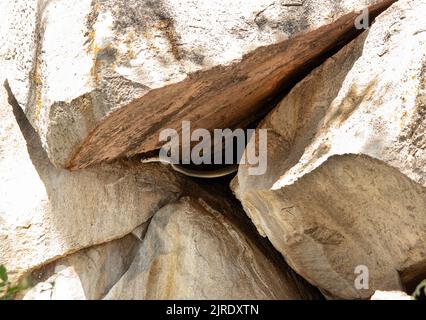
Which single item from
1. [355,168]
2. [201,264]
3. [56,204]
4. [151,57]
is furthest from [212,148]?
[355,168]

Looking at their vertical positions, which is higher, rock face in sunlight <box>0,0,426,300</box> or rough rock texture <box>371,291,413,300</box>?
rock face in sunlight <box>0,0,426,300</box>

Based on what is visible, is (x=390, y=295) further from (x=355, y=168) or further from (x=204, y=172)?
(x=204, y=172)

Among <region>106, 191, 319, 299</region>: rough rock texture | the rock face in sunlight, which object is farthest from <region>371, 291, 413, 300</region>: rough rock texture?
<region>106, 191, 319, 299</region>: rough rock texture

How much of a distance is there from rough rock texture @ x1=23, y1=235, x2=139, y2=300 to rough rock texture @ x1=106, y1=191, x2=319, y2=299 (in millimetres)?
80

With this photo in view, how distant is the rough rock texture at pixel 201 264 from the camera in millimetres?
3082

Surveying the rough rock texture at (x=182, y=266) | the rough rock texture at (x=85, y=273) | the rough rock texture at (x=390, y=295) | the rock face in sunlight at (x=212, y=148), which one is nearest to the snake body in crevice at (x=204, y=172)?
the rock face in sunlight at (x=212, y=148)

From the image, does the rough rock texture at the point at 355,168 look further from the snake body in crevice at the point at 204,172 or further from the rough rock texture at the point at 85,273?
the rough rock texture at the point at 85,273

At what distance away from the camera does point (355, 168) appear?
8.69 feet

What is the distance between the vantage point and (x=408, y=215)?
2.65 metres

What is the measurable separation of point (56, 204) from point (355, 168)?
1.21m

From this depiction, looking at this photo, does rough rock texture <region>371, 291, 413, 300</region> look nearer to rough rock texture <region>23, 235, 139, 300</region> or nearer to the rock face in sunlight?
the rock face in sunlight

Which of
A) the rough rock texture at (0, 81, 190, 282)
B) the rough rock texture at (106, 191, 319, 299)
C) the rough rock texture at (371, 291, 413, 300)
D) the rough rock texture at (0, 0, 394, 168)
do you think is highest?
the rough rock texture at (0, 0, 394, 168)

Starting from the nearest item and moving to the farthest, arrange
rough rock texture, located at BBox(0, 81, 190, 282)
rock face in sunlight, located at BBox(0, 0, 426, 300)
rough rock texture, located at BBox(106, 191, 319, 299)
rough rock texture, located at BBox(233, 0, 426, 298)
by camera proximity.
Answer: rough rock texture, located at BBox(233, 0, 426, 298) → rock face in sunlight, located at BBox(0, 0, 426, 300) → rough rock texture, located at BBox(106, 191, 319, 299) → rough rock texture, located at BBox(0, 81, 190, 282)

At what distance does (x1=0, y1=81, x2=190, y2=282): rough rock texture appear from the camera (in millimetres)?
3201
